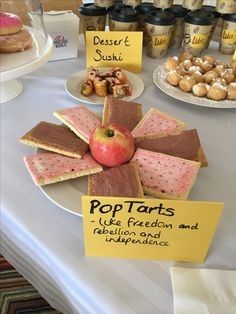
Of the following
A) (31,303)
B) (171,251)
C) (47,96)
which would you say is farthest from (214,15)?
(31,303)

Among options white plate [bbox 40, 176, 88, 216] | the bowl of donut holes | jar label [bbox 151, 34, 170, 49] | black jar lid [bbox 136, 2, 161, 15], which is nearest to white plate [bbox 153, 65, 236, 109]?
the bowl of donut holes

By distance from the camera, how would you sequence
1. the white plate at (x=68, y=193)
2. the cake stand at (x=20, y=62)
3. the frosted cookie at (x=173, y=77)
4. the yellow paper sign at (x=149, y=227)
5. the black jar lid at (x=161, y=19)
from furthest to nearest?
the black jar lid at (x=161, y=19) < the frosted cookie at (x=173, y=77) < the cake stand at (x=20, y=62) < the white plate at (x=68, y=193) < the yellow paper sign at (x=149, y=227)

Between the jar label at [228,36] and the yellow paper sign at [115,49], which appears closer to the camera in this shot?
the yellow paper sign at [115,49]

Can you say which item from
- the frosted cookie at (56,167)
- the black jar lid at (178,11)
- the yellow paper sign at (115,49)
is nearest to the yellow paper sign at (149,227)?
the frosted cookie at (56,167)

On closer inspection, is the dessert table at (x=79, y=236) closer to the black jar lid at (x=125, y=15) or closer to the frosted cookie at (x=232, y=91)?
the frosted cookie at (x=232, y=91)

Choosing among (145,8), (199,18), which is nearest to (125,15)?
(145,8)

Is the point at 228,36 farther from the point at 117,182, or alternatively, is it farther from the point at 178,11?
the point at 117,182
